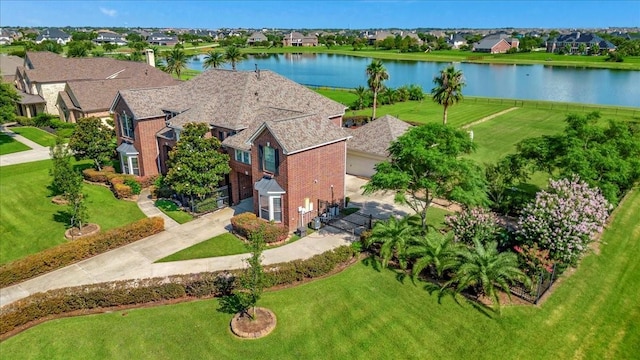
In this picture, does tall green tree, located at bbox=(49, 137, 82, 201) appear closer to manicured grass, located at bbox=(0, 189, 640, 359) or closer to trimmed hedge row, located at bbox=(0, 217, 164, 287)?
trimmed hedge row, located at bbox=(0, 217, 164, 287)

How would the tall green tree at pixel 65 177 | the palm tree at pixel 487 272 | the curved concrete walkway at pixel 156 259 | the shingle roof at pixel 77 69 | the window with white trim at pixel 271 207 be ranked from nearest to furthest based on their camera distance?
the palm tree at pixel 487 272 < the curved concrete walkway at pixel 156 259 < the tall green tree at pixel 65 177 < the window with white trim at pixel 271 207 < the shingle roof at pixel 77 69

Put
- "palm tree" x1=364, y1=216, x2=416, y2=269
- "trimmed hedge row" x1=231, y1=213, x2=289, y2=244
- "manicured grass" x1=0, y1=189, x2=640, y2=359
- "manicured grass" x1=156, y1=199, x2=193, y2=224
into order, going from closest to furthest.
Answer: "manicured grass" x1=0, y1=189, x2=640, y2=359, "palm tree" x1=364, y1=216, x2=416, y2=269, "trimmed hedge row" x1=231, y1=213, x2=289, y2=244, "manicured grass" x1=156, y1=199, x2=193, y2=224

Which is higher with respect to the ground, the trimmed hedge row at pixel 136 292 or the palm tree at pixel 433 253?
the palm tree at pixel 433 253

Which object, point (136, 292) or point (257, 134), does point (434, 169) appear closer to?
point (257, 134)

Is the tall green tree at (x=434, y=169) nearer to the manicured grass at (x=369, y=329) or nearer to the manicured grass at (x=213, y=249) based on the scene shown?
the manicured grass at (x=369, y=329)

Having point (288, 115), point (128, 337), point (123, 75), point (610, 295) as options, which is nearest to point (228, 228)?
point (288, 115)

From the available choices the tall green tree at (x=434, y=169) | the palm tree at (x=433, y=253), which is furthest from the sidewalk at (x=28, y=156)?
the palm tree at (x=433, y=253)

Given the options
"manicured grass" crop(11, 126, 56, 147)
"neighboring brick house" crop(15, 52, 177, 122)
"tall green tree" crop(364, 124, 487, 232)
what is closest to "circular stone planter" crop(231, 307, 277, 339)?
"tall green tree" crop(364, 124, 487, 232)
